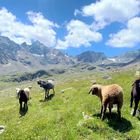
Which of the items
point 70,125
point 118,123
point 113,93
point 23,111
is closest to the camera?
point 113,93

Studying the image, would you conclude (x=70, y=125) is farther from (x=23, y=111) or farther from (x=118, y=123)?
(x=23, y=111)

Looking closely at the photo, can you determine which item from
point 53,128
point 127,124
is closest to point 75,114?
point 53,128

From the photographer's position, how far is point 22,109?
3681 cm

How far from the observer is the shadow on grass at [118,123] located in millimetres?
24605

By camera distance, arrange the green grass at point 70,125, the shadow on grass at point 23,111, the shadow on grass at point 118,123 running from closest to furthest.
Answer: the green grass at point 70,125 < the shadow on grass at point 118,123 < the shadow on grass at point 23,111


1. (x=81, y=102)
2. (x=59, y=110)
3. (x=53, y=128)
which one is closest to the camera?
(x=53, y=128)

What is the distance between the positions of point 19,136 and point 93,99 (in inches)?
505

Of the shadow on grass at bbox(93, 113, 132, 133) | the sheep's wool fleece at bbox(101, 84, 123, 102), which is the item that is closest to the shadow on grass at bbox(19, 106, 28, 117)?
the shadow on grass at bbox(93, 113, 132, 133)

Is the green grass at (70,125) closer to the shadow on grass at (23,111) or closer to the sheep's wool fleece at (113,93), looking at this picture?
the shadow on grass at (23,111)

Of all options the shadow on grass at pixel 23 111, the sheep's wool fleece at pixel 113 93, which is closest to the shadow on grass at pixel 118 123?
the sheep's wool fleece at pixel 113 93

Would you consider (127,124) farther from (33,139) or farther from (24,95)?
(24,95)

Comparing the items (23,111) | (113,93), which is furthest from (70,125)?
(23,111)

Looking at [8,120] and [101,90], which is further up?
[101,90]

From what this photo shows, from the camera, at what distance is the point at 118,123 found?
25484 millimetres
